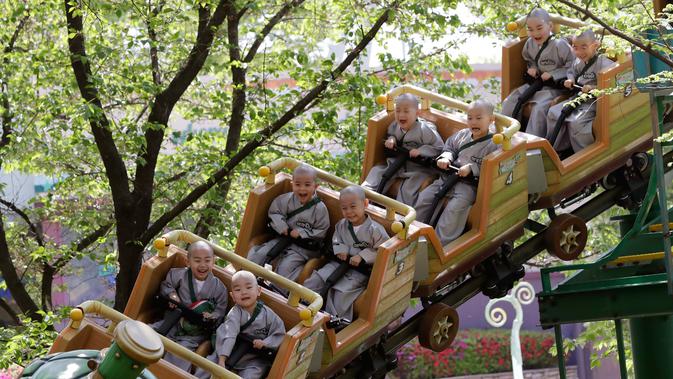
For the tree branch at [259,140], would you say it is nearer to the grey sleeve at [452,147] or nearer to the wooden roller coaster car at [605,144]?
the grey sleeve at [452,147]

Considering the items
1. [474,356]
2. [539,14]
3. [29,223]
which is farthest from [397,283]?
[474,356]

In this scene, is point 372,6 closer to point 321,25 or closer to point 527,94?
point 321,25

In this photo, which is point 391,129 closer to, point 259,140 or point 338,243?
point 338,243

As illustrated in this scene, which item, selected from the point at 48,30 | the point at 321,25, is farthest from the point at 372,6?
the point at 48,30

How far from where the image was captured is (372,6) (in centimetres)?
1286

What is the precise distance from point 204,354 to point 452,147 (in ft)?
8.66

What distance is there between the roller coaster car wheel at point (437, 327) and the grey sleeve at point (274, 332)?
159 cm

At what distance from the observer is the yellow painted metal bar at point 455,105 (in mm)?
7973

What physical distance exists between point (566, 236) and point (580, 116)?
0.94m

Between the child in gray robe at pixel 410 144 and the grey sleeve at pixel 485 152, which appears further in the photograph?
the child in gray robe at pixel 410 144

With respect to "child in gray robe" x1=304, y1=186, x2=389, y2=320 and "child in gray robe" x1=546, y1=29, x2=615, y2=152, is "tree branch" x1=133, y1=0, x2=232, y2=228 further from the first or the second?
"child in gray robe" x1=546, y1=29, x2=615, y2=152

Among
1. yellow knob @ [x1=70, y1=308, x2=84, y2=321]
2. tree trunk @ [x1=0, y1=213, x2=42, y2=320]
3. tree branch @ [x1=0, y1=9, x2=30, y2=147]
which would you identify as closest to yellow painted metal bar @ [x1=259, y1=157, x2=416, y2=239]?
yellow knob @ [x1=70, y1=308, x2=84, y2=321]

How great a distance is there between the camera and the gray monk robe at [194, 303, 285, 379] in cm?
671

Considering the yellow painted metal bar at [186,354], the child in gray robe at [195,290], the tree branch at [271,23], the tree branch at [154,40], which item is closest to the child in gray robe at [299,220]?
the child in gray robe at [195,290]
